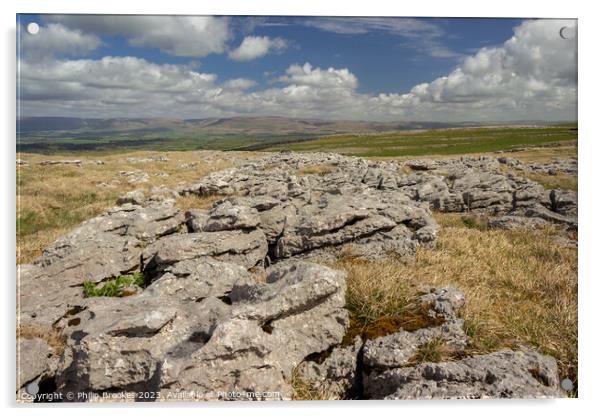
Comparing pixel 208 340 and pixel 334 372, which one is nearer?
pixel 208 340

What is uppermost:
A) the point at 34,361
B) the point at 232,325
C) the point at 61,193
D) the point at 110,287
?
the point at 61,193

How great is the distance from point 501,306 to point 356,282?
328 centimetres

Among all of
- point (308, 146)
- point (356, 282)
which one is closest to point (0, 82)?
point (356, 282)

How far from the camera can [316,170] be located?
129ft

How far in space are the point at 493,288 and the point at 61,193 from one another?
19965 mm

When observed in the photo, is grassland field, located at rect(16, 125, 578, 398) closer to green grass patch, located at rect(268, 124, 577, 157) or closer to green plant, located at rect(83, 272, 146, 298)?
green plant, located at rect(83, 272, 146, 298)

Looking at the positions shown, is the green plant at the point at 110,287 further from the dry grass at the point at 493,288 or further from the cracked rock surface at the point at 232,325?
the dry grass at the point at 493,288

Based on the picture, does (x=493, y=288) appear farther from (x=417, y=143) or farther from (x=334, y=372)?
(x=417, y=143)

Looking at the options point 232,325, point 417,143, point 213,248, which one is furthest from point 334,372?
point 417,143

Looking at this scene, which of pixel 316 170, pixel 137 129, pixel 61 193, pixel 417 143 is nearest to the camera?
pixel 137 129

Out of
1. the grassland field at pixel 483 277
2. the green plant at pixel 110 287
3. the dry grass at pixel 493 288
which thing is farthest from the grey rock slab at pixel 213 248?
the dry grass at pixel 493 288

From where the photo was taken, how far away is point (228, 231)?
11203 mm

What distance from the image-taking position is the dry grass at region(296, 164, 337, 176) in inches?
1463
